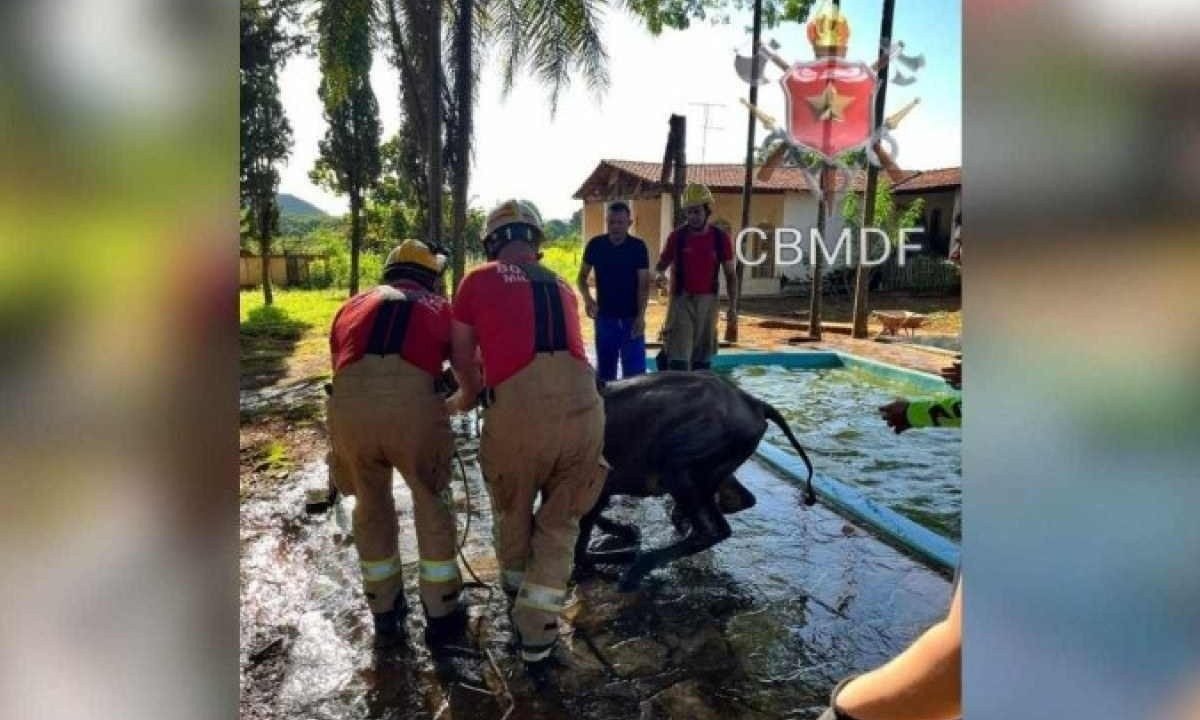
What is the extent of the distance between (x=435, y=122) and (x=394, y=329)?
7083 millimetres

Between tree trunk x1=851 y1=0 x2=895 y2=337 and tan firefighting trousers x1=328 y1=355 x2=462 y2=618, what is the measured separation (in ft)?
34.0

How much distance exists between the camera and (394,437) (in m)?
3.46

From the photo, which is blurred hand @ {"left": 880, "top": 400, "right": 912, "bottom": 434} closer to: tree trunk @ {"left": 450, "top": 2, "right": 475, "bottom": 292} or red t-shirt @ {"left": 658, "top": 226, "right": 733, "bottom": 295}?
red t-shirt @ {"left": 658, "top": 226, "right": 733, "bottom": 295}

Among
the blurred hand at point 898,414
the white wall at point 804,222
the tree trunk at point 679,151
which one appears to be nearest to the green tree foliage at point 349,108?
the tree trunk at point 679,151

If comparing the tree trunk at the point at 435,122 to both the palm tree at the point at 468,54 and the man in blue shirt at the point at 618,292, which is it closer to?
the palm tree at the point at 468,54

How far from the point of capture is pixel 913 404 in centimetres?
242

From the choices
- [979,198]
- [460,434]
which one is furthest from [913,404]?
[460,434]

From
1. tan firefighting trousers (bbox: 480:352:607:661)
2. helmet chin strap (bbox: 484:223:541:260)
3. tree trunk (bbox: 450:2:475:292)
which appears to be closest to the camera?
tan firefighting trousers (bbox: 480:352:607:661)

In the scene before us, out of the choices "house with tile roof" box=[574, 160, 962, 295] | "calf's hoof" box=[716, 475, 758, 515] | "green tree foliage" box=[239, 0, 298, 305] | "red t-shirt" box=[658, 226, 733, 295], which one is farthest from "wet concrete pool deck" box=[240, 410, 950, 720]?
"house with tile roof" box=[574, 160, 962, 295]

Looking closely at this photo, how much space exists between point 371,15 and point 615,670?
9.74 metres

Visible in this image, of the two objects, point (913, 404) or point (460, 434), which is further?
point (460, 434)

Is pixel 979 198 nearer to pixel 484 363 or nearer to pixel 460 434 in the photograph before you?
pixel 484 363

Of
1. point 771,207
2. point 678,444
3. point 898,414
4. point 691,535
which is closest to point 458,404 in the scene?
point 678,444

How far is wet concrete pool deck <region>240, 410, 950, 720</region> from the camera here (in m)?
3.10
